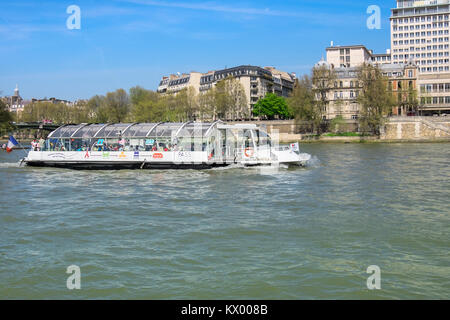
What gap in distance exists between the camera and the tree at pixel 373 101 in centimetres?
8469

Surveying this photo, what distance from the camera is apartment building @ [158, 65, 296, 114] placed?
138 metres

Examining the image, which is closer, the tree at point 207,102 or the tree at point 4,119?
the tree at point 4,119

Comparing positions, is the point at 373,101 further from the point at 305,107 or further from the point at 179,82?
the point at 179,82

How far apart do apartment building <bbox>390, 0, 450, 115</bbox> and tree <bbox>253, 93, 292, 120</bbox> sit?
116 ft

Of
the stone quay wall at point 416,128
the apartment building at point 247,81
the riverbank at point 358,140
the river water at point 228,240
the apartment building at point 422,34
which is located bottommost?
the river water at point 228,240

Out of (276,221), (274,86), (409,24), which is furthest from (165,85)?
(276,221)

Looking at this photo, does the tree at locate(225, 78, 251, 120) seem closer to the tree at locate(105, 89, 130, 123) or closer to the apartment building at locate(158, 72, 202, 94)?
the tree at locate(105, 89, 130, 123)

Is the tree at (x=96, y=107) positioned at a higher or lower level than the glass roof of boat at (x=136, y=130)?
higher

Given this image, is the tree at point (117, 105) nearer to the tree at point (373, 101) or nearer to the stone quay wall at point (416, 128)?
the tree at point (373, 101)

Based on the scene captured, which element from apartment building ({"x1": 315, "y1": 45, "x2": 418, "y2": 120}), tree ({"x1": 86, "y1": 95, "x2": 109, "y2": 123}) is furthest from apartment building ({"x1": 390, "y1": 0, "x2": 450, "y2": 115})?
tree ({"x1": 86, "y1": 95, "x2": 109, "y2": 123})

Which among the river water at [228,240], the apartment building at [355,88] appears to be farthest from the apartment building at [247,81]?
the river water at [228,240]

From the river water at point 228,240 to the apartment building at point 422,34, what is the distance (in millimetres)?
121465

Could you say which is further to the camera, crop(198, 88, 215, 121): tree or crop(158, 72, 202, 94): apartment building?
crop(158, 72, 202, 94): apartment building

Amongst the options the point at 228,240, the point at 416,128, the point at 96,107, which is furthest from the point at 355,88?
the point at 228,240
